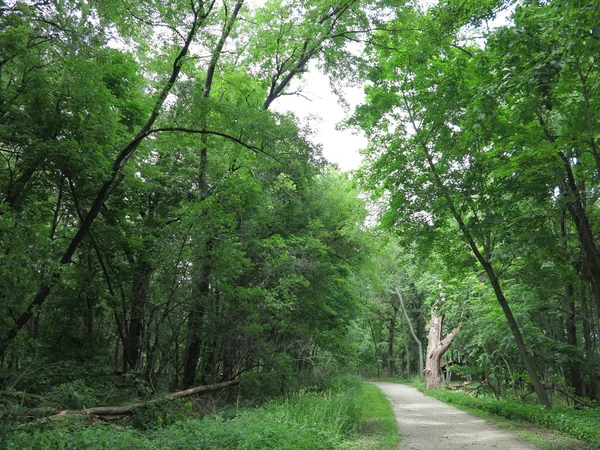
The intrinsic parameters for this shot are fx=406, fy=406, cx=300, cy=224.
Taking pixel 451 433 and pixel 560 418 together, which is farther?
pixel 451 433

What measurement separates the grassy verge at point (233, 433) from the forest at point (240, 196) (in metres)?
0.07

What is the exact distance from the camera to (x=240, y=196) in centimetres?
1161

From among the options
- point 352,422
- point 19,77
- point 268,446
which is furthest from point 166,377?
point 19,77

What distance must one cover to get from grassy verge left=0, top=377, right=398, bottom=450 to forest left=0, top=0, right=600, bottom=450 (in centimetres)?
7

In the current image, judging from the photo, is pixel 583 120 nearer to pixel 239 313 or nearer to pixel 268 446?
pixel 268 446

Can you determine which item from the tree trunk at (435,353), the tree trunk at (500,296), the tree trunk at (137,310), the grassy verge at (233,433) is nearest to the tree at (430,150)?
the tree trunk at (500,296)

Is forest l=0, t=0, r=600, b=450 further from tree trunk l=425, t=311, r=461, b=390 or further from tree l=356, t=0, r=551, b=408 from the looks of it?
tree trunk l=425, t=311, r=461, b=390

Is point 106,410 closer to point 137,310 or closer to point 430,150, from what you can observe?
point 137,310

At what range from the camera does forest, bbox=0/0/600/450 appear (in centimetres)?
670

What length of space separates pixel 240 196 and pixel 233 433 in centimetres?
684

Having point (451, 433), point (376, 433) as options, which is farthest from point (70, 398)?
point (451, 433)

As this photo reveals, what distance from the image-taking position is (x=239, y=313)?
1151 cm

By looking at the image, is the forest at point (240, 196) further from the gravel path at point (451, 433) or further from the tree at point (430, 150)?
the gravel path at point (451, 433)

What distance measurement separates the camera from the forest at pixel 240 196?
6.70 m
